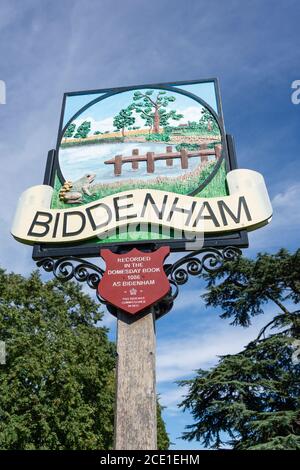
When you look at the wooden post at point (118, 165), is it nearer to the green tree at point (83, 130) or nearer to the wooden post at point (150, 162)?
the wooden post at point (150, 162)

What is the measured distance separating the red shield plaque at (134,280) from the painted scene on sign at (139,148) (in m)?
0.99

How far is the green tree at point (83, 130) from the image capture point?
6547 millimetres

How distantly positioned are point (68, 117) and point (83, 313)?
1679 centimetres

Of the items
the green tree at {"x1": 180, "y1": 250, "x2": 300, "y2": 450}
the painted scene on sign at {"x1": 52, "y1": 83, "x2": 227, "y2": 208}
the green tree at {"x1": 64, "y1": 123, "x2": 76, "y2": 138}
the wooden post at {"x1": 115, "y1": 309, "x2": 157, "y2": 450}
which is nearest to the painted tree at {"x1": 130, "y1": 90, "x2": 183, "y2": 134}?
the painted scene on sign at {"x1": 52, "y1": 83, "x2": 227, "y2": 208}

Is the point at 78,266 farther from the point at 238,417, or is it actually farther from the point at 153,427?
the point at 238,417

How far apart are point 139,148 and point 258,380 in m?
9.54

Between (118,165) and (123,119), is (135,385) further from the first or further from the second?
(123,119)

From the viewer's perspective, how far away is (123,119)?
21.9ft

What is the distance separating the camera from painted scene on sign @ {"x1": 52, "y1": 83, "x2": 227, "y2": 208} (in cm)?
598

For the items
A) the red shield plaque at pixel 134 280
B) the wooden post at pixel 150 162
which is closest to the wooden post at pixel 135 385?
the red shield plaque at pixel 134 280

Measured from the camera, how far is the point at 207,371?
14.4m

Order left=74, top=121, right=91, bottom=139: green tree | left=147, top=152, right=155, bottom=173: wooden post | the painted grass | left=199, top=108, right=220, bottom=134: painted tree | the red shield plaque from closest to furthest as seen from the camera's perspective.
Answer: the red shield plaque, the painted grass, left=147, top=152, right=155, bottom=173: wooden post, left=199, top=108, right=220, bottom=134: painted tree, left=74, top=121, right=91, bottom=139: green tree

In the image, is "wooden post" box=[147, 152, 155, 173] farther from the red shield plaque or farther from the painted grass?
the red shield plaque

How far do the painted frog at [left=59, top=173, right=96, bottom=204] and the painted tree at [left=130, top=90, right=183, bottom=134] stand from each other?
43.4 inches
